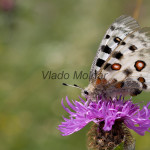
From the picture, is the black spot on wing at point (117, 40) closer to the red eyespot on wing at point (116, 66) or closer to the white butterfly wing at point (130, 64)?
the white butterfly wing at point (130, 64)

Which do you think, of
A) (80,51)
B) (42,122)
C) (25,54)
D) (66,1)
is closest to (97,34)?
(80,51)

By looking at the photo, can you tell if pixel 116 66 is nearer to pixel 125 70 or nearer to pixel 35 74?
pixel 125 70

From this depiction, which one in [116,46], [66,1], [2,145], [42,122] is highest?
[66,1]

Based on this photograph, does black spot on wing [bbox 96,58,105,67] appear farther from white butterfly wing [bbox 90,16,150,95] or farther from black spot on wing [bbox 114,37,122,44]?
black spot on wing [bbox 114,37,122,44]

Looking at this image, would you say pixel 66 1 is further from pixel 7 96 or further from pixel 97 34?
pixel 7 96

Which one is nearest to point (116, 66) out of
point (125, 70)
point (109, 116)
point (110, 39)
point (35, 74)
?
point (125, 70)

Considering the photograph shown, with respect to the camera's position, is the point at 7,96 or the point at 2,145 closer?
the point at 2,145

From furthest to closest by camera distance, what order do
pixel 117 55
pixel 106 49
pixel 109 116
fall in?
pixel 106 49, pixel 117 55, pixel 109 116
